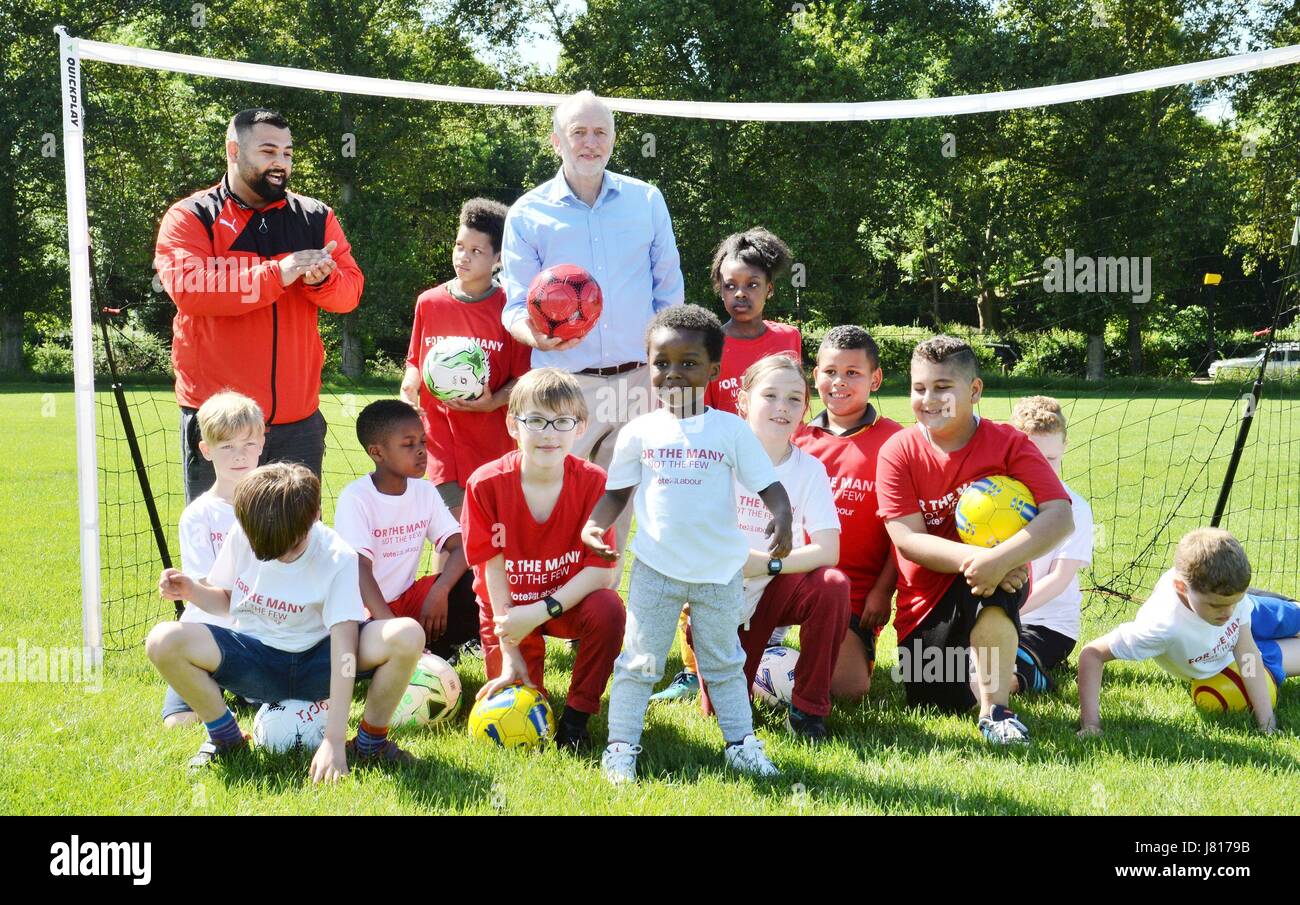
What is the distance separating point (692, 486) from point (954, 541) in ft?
4.15

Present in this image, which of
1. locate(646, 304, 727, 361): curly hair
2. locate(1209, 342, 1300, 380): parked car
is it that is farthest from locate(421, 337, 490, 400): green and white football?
locate(1209, 342, 1300, 380): parked car

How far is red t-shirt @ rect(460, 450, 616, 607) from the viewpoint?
4082 mm

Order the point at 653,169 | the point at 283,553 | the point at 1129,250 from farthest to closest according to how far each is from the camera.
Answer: the point at 653,169 → the point at 1129,250 → the point at 283,553

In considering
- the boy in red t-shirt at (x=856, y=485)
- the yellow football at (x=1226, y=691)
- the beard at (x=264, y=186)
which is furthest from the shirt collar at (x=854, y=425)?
the beard at (x=264, y=186)

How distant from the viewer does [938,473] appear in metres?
4.28

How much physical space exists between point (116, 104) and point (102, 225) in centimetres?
346

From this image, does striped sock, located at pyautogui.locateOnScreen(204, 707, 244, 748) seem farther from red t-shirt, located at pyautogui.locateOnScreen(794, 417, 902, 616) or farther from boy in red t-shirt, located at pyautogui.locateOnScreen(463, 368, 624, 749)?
red t-shirt, located at pyautogui.locateOnScreen(794, 417, 902, 616)

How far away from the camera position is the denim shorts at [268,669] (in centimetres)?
366

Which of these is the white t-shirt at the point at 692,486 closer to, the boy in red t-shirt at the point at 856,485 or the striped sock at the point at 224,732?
the boy in red t-shirt at the point at 856,485

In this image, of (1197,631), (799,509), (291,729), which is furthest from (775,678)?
(291,729)

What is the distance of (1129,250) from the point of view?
2506 cm

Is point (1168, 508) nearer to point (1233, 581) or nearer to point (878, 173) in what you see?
point (1233, 581)

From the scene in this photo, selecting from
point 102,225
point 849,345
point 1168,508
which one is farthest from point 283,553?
point 102,225

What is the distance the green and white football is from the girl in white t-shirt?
1.37 m
